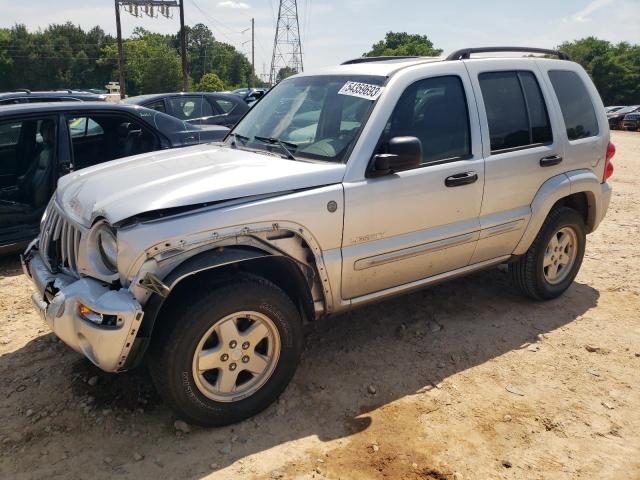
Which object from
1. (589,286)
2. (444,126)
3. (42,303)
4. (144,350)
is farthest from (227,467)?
(589,286)

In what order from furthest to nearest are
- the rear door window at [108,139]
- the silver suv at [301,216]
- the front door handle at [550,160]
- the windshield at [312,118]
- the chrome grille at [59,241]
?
the rear door window at [108,139]
the front door handle at [550,160]
the windshield at [312,118]
the chrome grille at [59,241]
the silver suv at [301,216]

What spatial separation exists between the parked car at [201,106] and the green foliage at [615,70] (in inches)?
2024

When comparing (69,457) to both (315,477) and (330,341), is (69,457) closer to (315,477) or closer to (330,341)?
(315,477)

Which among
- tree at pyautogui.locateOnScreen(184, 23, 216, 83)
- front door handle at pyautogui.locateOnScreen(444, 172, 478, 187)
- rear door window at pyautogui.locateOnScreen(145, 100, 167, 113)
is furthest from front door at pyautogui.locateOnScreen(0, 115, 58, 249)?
tree at pyautogui.locateOnScreen(184, 23, 216, 83)

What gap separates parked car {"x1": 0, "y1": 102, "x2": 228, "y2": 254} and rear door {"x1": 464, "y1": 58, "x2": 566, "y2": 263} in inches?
138

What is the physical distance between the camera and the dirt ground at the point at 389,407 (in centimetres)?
266

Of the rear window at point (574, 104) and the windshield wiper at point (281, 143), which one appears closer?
the windshield wiper at point (281, 143)

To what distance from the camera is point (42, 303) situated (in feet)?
9.75

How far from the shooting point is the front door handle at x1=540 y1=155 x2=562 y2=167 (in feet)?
13.1

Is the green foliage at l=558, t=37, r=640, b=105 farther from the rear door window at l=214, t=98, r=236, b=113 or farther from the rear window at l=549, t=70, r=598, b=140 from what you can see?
the rear window at l=549, t=70, r=598, b=140

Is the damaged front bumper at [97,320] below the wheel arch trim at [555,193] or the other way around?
below

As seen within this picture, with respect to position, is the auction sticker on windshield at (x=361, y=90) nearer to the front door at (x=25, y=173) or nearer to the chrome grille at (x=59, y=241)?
the chrome grille at (x=59, y=241)

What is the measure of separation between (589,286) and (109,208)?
170 inches

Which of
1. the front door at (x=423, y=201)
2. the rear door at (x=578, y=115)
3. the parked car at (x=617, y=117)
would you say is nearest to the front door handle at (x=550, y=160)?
the rear door at (x=578, y=115)
